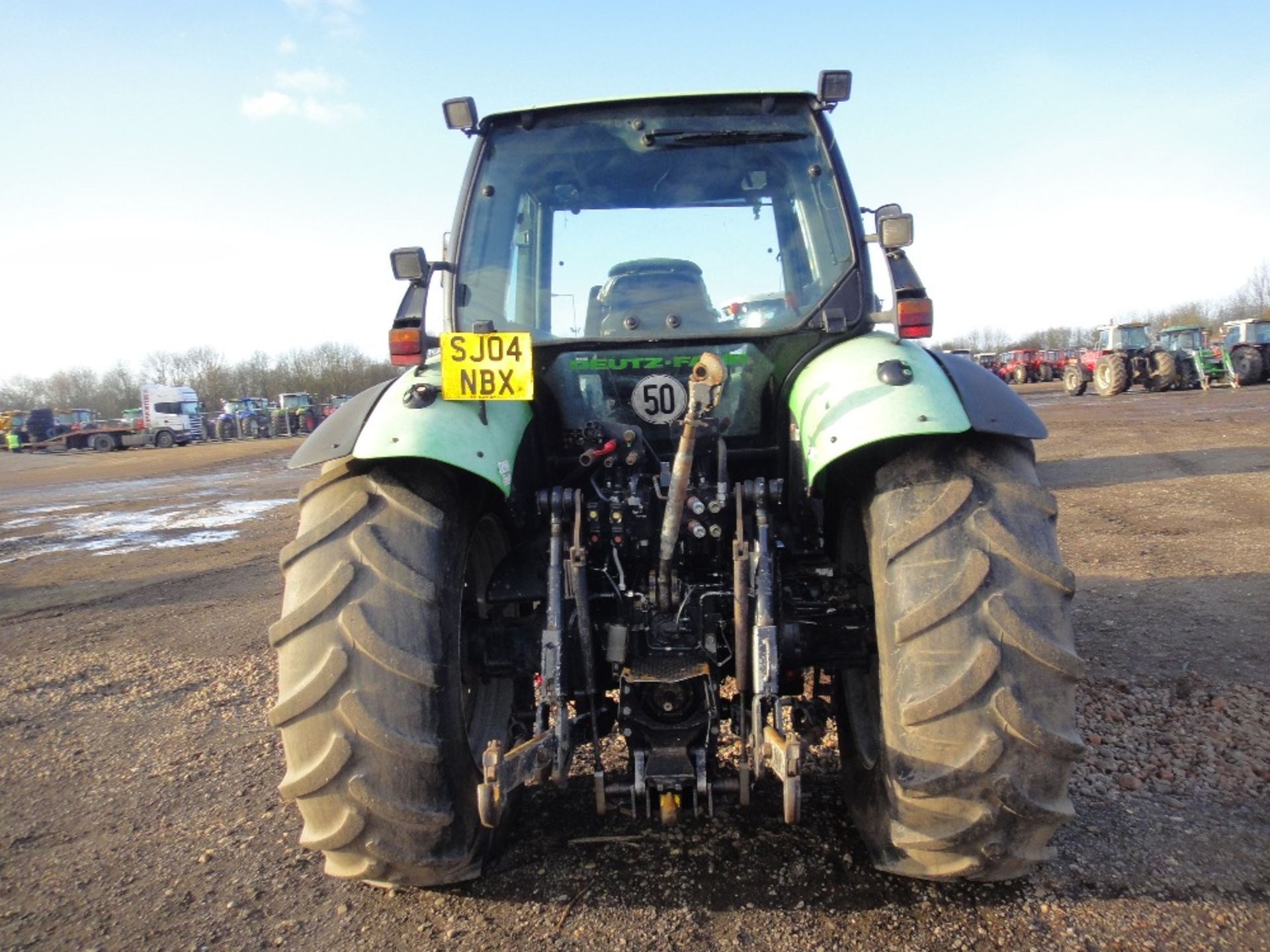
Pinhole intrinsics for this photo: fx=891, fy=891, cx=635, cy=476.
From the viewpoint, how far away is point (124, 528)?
12297mm

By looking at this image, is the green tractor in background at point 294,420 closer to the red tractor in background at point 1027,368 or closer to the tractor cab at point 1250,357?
the red tractor in background at point 1027,368

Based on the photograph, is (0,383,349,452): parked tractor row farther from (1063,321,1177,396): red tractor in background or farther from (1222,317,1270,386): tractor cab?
(1222,317,1270,386): tractor cab

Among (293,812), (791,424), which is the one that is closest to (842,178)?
(791,424)

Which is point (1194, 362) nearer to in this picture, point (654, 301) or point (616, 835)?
point (654, 301)

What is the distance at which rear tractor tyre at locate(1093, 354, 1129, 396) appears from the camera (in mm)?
30250

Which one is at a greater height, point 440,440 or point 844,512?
point 440,440

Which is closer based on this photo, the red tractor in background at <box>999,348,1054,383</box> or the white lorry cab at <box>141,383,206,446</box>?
the white lorry cab at <box>141,383,206,446</box>

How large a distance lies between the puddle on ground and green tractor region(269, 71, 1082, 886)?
858 centimetres

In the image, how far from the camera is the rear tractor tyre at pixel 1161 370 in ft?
97.8

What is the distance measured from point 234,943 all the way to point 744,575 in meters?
1.71

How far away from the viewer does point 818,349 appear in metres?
2.93

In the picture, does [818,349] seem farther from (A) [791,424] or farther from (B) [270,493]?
(B) [270,493]

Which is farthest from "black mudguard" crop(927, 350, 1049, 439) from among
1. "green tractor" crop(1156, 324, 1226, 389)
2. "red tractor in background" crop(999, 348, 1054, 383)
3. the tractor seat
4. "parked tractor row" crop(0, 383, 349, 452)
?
"red tractor in background" crop(999, 348, 1054, 383)

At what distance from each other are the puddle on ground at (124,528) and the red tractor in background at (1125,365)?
27.4 metres
